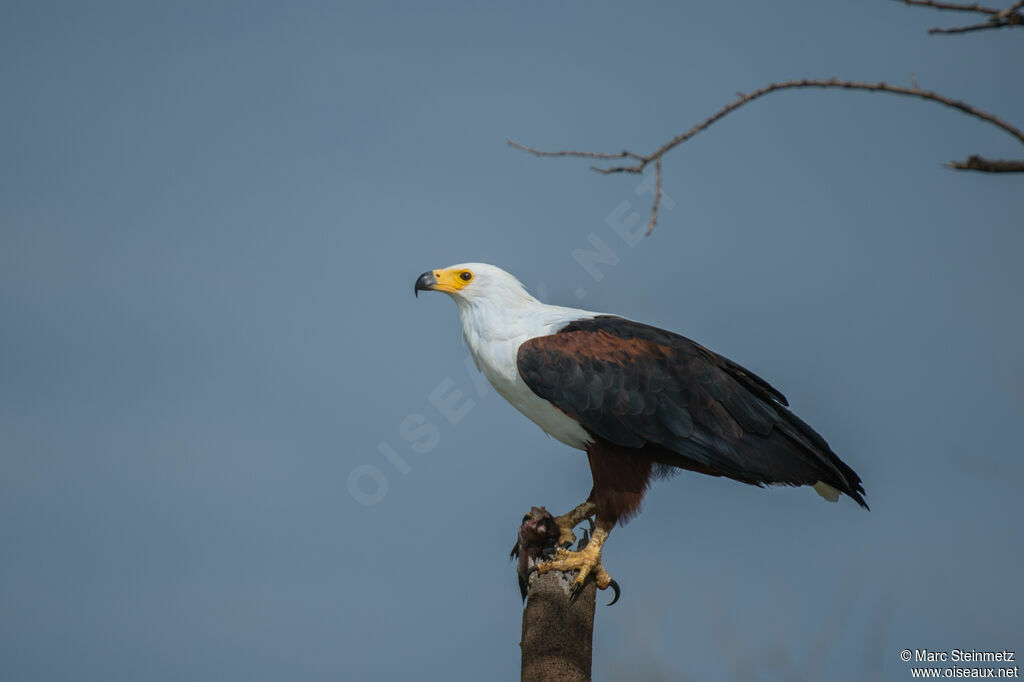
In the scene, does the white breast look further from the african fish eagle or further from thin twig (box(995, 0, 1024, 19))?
thin twig (box(995, 0, 1024, 19))

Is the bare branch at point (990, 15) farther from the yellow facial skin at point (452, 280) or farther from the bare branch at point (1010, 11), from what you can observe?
the yellow facial skin at point (452, 280)

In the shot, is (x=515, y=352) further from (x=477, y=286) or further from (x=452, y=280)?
(x=452, y=280)

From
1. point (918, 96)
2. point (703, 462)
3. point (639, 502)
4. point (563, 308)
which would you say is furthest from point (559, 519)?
point (918, 96)

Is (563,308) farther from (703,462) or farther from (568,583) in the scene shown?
(568,583)

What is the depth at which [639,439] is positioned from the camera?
6406 millimetres

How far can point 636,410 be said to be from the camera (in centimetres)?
645

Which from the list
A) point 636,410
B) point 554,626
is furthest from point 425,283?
point 554,626

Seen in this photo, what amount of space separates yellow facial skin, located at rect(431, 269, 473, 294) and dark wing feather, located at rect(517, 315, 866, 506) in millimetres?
886

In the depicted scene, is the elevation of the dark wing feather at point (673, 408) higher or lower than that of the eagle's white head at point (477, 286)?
lower

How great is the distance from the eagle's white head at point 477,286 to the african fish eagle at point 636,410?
0.18 m

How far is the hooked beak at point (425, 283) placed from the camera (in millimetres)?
7234

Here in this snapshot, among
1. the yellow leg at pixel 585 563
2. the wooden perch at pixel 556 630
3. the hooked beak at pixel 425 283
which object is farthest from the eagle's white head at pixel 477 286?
the wooden perch at pixel 556 630

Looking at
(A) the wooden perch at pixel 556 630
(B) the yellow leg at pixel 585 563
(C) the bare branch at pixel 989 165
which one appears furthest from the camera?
(B) the yellow leg at pixel 585 563

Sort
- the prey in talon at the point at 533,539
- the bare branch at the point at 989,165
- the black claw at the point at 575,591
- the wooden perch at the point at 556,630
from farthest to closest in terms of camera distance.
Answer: the prey in talon at the point at 533,539 < the black claw at the point at 575,591 < the wooden perch at the point at 556,630 < the bare branch at the point at 989,165
